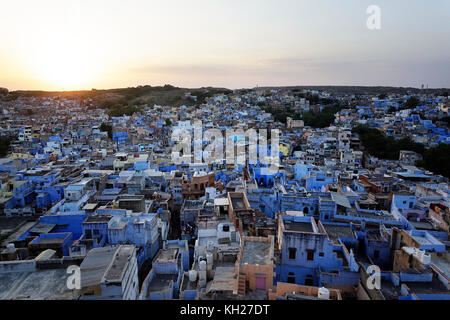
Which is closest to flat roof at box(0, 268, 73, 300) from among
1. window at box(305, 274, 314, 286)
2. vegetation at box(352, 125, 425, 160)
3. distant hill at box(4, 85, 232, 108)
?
window at box(305, 274, 314, 286)

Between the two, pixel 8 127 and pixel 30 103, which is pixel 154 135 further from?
pixel 30 103

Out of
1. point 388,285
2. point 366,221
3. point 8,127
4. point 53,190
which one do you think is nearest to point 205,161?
point 53,190

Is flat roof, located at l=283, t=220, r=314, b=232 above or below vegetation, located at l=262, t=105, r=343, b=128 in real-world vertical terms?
below

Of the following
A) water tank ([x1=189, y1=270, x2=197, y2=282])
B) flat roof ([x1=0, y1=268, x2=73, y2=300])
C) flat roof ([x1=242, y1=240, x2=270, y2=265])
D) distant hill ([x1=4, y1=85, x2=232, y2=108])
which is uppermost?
distant hill ([x1=4, y1=85, x2=232, y2=108])

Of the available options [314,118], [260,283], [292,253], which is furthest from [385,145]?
[260,283]

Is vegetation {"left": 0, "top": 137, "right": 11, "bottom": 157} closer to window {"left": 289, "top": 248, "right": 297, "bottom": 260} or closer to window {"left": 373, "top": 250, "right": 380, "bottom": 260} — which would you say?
window {"left": 289, "top": 248, "right": 297, "bottom": 260}

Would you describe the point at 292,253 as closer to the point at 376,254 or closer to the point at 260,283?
the point at 260,283
